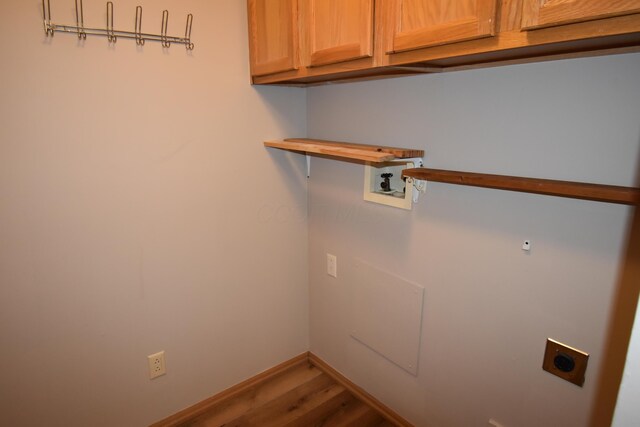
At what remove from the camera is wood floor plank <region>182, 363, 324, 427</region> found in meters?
1.90

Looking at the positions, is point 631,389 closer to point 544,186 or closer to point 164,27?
point 544,186

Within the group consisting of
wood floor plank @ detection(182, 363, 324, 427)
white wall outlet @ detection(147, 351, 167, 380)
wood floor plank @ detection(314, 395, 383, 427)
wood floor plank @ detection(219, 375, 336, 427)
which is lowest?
wood floor plank @ detection(182, 363, 324, 427)

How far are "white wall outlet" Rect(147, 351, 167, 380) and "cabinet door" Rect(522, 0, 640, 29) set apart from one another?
194 cm

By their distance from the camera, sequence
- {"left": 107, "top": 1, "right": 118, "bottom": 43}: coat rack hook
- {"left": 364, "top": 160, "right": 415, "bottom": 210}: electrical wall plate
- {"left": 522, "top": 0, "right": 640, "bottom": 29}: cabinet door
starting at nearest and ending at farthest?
1. {"left": 522, "top": 0, "right": 640, "bottom": 29}: cabinet door
2. {"left": 107, "top": 1, "right": 118, "bottom": 43}: coat rack hook
3. {"left": 364, "top": 160, "right": 415, "bottom": 210}: electrical wall plate

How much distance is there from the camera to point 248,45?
1738 mm

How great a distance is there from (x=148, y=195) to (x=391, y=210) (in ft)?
3.59

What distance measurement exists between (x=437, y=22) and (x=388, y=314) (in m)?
1.29

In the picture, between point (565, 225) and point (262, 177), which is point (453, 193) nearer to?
point (565, 225)

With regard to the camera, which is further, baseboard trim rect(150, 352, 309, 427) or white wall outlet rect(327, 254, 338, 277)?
white wall outlet rect(327, 254, 338, 277)

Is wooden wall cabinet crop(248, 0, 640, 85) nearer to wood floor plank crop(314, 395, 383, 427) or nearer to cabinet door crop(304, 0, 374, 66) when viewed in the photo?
cabinet door crop(304, 0, 374, 66)

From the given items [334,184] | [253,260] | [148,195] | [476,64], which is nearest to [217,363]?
[253,260]

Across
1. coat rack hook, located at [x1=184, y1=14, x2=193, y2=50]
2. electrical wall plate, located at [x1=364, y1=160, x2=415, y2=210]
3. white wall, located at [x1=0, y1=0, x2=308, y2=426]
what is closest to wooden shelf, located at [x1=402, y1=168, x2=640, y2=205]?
electrical wall plate, located at [x1=364, y1=160, x2=415, y2=210]

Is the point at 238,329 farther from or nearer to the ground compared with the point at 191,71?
nearer to the ground

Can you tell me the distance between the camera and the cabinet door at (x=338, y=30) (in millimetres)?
1152
